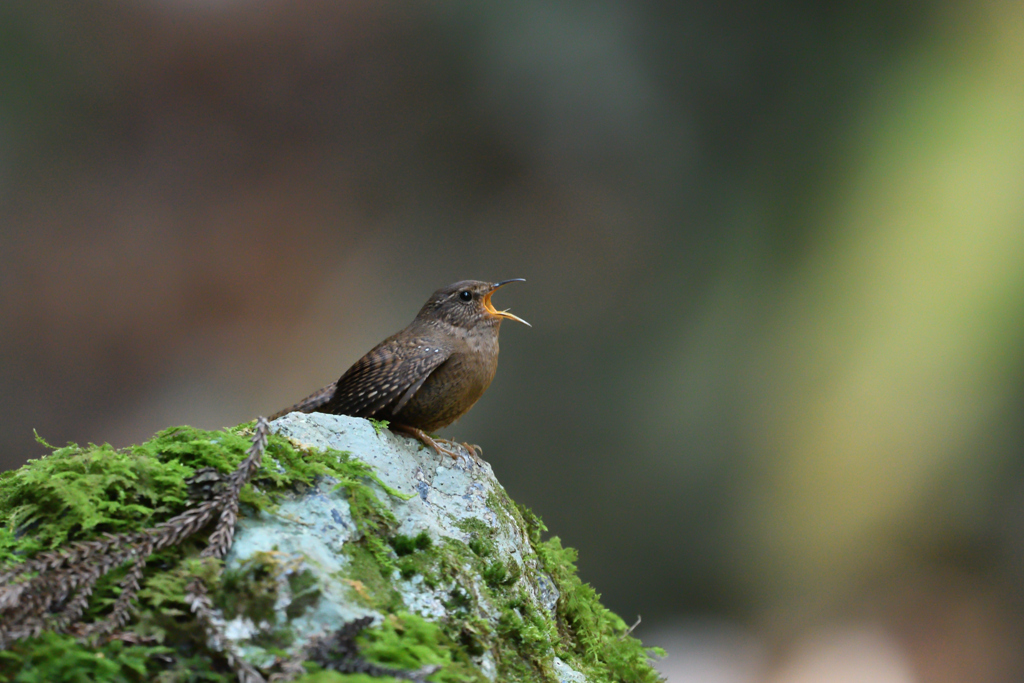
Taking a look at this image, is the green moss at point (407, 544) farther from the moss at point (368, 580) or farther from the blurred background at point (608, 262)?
the blurred background at point (608, 262)

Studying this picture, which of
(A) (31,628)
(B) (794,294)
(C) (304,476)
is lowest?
(A) (31,628)

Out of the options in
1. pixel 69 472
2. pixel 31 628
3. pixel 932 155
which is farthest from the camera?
pixel 932 155

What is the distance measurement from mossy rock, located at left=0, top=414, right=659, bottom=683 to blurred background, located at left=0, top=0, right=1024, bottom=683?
247 inches

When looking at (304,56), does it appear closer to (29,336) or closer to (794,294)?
(29,336)

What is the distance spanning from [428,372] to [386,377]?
0.65 feet

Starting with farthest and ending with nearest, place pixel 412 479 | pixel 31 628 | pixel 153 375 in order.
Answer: pixel 153 375
pixel 412 479
pixel 31 628

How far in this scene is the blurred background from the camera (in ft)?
26.8

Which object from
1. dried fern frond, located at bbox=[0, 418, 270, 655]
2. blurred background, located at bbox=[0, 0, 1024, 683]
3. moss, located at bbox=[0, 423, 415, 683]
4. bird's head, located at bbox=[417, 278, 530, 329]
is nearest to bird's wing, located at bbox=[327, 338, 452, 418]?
bird's head, located at bbox=[417, 278, 530, 329]

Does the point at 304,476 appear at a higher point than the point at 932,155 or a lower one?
lower

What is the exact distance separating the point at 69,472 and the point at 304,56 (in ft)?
27.7

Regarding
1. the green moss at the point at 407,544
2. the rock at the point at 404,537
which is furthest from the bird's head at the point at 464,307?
the green moss at the point at 407,544

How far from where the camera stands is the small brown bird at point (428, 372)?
308 cm

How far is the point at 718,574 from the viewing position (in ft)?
29.5

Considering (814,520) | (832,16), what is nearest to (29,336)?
(814,520)
